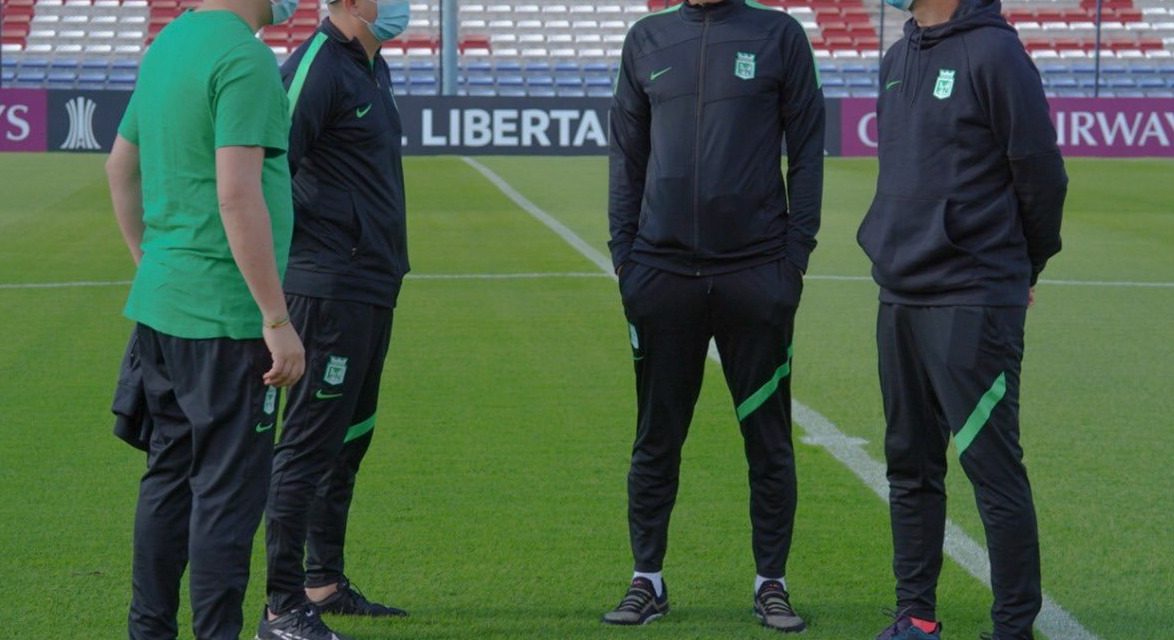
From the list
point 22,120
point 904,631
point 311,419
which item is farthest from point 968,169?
point 22,120

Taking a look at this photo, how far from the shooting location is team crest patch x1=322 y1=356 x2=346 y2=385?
458 cm

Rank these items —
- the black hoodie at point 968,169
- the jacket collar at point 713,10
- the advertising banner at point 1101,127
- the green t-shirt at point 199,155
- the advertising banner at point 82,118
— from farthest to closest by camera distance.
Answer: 1. the advertising banner at point 1101,127
2. the advertising banner at point 82,118
3. the jacket collar at point 713,10
4. the black hoodie at point 968,169
5. the green t-shirt at point 199,155

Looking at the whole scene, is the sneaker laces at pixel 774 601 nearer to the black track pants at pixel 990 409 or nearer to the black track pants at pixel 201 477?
the black track pants at pixel 990 409

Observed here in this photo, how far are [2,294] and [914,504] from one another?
8629mm

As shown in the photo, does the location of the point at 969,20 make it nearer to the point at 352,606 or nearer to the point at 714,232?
the point at 714,232

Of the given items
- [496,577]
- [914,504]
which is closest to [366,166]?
[496,577]

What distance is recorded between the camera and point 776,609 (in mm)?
4742

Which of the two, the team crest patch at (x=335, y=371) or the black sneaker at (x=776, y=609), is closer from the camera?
the team crest patch at (x=335, y=371)

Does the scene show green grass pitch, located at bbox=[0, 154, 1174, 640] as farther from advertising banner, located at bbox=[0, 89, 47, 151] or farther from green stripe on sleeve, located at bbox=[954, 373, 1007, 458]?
advertising banner, located at bbox=[0, 89, 47, 151]

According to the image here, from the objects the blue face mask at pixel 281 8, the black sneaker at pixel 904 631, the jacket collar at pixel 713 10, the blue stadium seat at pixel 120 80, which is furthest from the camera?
the blue stadium seat at pixel 120 80

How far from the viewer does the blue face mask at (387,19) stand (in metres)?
4.62

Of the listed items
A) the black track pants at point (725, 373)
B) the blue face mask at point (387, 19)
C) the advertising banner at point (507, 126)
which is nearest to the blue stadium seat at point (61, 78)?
the advertising banner at point (507, 126)

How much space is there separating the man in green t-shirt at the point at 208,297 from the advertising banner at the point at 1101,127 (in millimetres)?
24873

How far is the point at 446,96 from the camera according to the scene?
1078 inches
